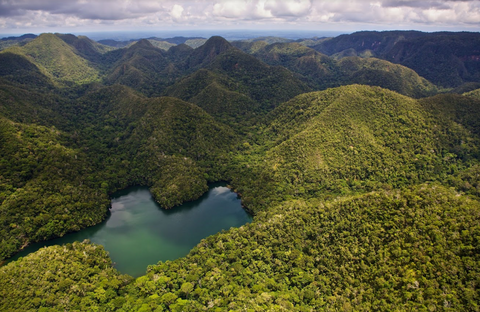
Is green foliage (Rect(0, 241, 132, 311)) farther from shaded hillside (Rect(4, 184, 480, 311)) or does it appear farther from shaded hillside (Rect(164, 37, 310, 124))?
shaded hillside (Rect(164, 37, 310, 124))

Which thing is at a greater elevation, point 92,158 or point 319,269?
point 92,158

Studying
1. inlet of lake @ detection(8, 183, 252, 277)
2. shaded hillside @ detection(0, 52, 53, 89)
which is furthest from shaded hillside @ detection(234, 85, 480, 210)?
shaded hillside @ detection(0, 52, 53, 89)

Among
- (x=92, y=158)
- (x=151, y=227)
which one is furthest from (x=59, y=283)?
(x=92, y=158)

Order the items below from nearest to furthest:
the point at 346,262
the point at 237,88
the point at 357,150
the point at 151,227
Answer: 1. the point at 346,262
2. the point at 151,227
3. the point at 357,150
4. the point at 237,88

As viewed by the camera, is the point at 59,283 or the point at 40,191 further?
the point at 40,191

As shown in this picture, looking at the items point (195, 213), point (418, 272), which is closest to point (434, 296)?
point (418, 272)

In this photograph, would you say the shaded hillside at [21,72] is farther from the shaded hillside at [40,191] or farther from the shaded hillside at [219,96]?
the shaded hillside at [40,191]

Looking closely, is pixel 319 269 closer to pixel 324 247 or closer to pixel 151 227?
pixel 324 247

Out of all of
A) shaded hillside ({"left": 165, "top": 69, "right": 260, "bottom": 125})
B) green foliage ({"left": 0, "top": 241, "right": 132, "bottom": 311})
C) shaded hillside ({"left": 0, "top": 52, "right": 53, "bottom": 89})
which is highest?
shaded hillside ({"left": 0, "top": 52, "right": 53, "bottom": 89})
